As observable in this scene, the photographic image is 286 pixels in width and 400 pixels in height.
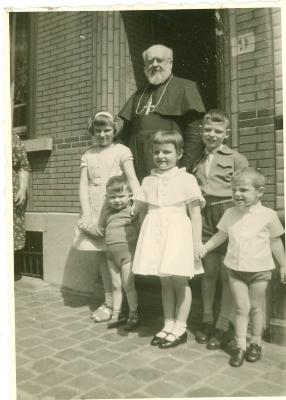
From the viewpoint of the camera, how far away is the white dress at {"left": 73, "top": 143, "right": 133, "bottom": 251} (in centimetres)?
346

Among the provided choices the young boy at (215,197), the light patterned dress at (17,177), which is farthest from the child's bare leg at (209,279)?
the light patterned dress at (17,177)

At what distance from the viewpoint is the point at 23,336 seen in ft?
10.7

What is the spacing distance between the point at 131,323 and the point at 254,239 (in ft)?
4.20

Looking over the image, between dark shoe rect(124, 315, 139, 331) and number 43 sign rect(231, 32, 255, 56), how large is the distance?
2277mm

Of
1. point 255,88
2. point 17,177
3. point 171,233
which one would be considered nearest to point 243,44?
point 255,88

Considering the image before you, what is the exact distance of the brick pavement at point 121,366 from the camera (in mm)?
2408

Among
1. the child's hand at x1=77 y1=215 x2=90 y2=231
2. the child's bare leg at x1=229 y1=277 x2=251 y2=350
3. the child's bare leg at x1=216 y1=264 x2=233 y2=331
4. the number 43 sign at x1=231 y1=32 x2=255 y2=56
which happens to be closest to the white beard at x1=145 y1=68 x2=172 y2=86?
the number 43 sign at x1=231 y1=32 x2=255 y2=56

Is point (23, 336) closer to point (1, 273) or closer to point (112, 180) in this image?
point (1, 273)

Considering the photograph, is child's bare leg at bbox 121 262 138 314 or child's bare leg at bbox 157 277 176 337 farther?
child's bare leg at bbox 121 262 138 314

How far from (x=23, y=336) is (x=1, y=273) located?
933mm

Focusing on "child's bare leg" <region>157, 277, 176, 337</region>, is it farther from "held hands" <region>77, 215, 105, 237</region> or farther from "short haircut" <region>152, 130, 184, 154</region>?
"short haircut" <region>152, 130, 184, 154</region>

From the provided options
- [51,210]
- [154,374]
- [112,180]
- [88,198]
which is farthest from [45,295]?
[154,374]

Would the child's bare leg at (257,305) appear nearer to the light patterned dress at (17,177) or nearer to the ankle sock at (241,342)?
the ankle sock at (241,342)

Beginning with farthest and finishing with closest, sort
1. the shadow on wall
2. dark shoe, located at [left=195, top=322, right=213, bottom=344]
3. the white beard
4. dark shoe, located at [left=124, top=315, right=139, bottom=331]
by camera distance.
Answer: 1. the shadow on wall
2. the white beard
3. dark shoe, located at [left=124, top=315, right=139, bottom=331]
4. dark shoe, located at [left=195, top=322, right=213, bottom=344]
